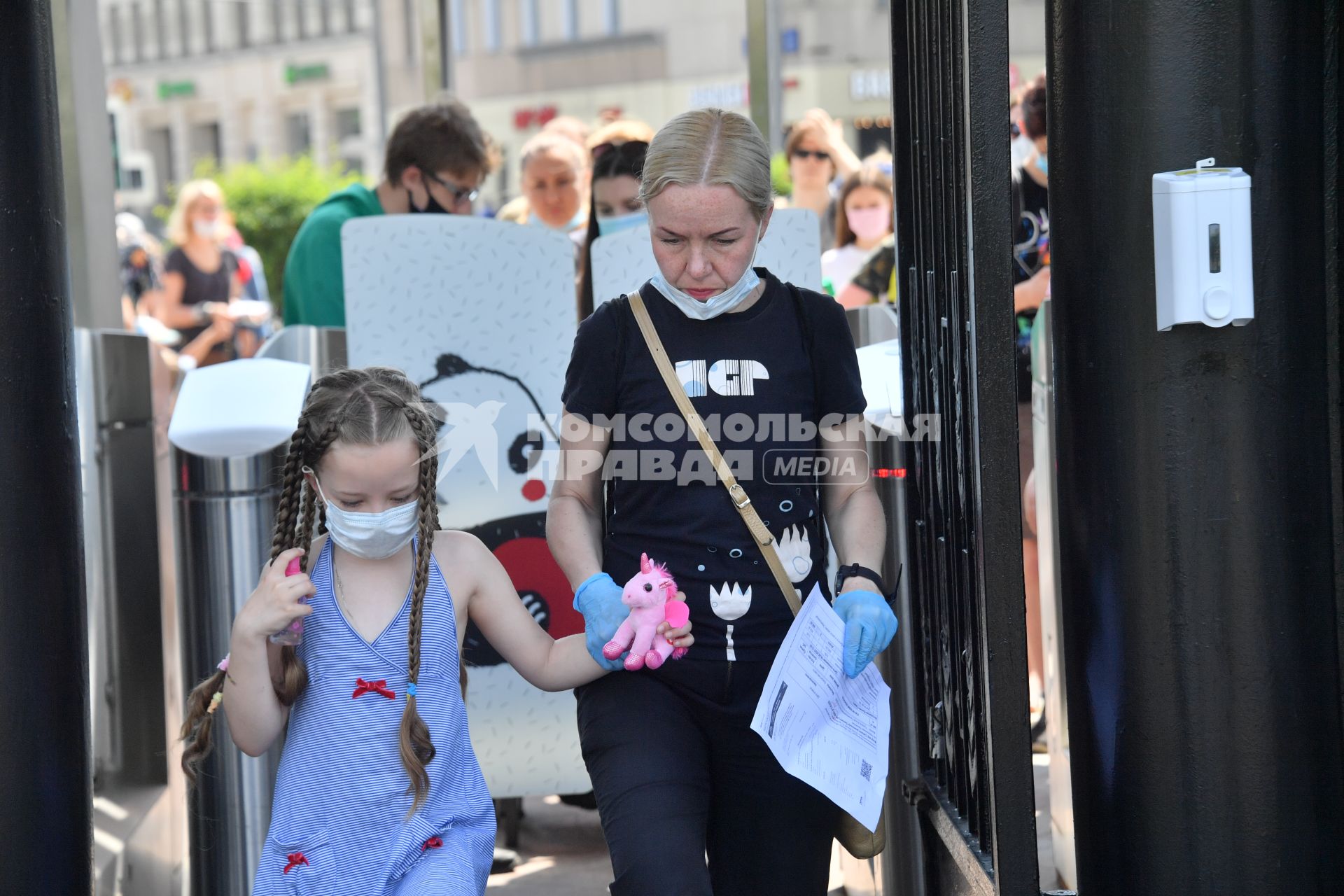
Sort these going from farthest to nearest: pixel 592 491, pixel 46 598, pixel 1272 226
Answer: pixel 592 491 < pixel 46 598 < pixel 1272 226

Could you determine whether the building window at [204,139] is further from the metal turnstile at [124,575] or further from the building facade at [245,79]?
the metal turnstile at [124,575]

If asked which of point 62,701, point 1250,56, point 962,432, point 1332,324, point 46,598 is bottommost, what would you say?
point 62,701

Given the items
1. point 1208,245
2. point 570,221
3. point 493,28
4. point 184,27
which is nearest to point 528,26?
point 493,28

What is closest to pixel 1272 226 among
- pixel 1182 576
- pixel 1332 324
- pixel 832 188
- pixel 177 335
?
pixel 1332 324

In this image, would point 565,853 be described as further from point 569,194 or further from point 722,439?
point 569,194

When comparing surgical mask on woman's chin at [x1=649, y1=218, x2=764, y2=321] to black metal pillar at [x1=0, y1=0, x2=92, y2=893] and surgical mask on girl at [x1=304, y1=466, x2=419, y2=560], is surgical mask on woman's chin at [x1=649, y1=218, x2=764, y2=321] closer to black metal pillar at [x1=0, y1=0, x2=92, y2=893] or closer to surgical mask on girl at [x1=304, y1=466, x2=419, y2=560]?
surgical mask on girl at [x1=304, y1=466, x2=419, y2=560]

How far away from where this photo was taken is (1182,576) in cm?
198

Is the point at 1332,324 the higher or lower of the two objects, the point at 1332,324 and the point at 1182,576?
the higher

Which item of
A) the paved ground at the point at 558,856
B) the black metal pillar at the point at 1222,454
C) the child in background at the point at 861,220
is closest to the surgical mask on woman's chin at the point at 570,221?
the child in background at the point at 861,220

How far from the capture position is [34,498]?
7.34ft

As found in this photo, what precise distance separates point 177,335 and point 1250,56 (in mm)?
9745

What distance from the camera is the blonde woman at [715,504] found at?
2227 millimetres

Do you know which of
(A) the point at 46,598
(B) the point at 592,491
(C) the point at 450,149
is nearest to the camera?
(A) the point at 46,598

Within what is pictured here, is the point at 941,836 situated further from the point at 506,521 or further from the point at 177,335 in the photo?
the point at 177,335
